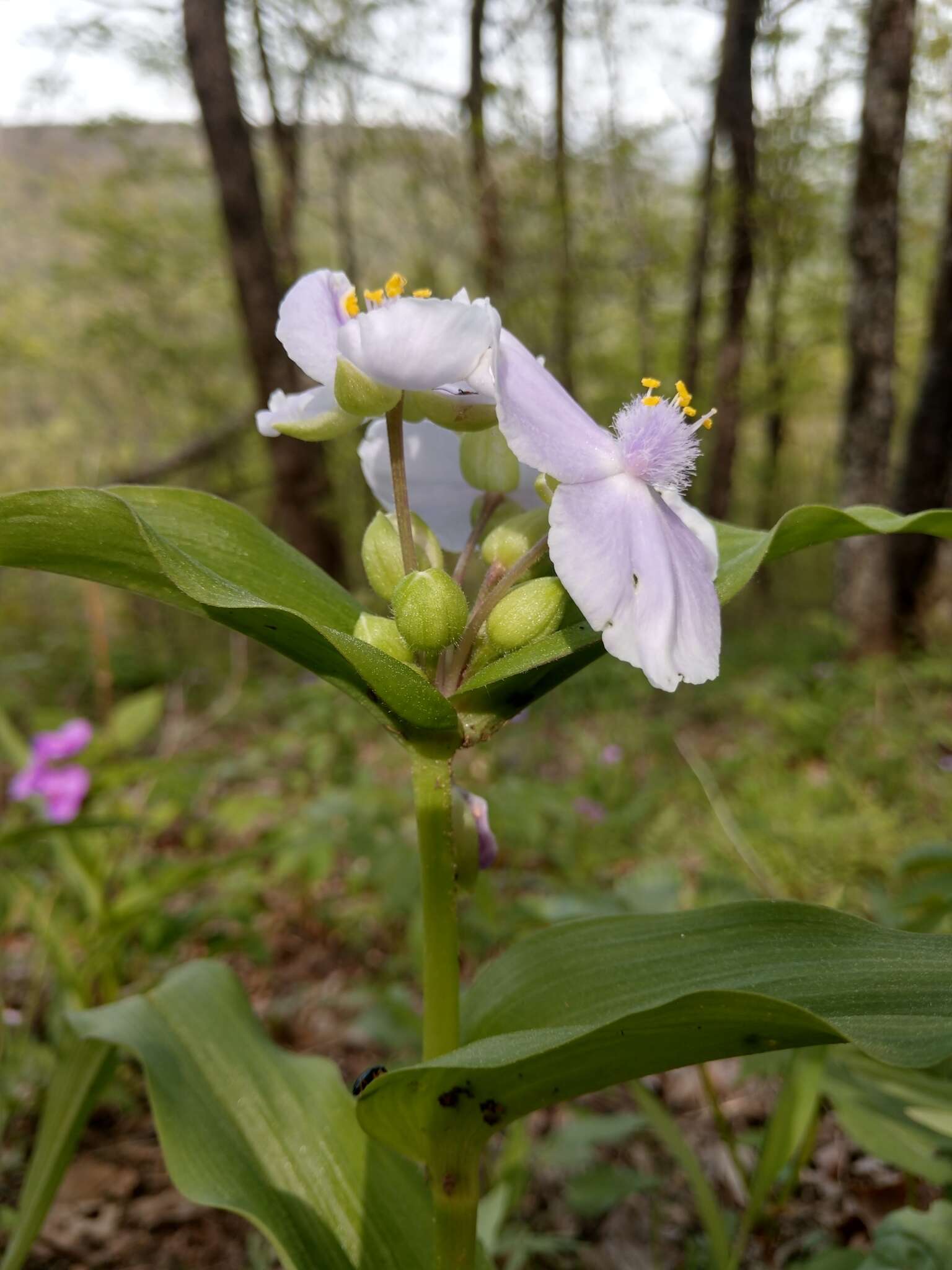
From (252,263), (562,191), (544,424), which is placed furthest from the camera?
(562,191)

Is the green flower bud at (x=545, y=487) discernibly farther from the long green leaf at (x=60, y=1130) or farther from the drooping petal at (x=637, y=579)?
the long green leaf at (x=60, y=1130)

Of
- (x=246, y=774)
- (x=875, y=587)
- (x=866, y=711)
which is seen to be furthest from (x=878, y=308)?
(x=246, y=774)

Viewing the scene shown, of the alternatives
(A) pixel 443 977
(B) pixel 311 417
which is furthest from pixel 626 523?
(A) pixel 443 977

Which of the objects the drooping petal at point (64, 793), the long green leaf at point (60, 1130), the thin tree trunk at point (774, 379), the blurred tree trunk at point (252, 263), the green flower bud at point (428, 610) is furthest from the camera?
the thin tree trunk at point (774, 379)

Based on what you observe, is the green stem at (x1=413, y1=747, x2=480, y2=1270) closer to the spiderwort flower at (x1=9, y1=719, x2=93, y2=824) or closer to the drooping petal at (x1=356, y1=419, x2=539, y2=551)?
the drooping petal at (x1=356, y1=419, x2=539, y2=551)

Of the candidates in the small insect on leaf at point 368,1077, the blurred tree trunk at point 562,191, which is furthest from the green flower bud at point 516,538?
the blurred tree trunk at point 562,191

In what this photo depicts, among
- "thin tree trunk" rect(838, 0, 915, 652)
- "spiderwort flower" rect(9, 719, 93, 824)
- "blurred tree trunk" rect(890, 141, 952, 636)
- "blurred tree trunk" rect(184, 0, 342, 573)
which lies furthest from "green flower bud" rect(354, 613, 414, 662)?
"blurred tree trunk" rect(184, 0, 342, 573)

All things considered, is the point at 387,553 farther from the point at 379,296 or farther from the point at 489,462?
the point at 379,296
